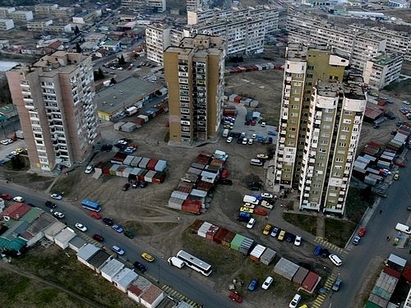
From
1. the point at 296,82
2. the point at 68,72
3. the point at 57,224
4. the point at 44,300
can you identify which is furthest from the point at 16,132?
the point at 296,82

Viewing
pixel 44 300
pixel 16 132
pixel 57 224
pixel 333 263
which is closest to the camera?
pixel 44 300

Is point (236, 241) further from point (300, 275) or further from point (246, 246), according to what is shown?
point (300, 275)

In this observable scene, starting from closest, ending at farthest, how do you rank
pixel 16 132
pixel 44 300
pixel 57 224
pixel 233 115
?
pixel 44 300
pixel 57 224
pixel 16 132
pixel 233 115

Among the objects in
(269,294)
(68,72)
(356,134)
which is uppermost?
(68,72)

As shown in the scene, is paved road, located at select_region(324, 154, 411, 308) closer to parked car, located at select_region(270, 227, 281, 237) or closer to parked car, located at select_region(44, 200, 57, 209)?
parked car, located at select_region(270, 227, 281, 237)

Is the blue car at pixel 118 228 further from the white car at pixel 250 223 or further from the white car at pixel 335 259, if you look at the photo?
the white car at pixel 335 259

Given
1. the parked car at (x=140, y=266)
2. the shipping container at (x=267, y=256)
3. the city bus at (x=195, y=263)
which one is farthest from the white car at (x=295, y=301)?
the parked car at (x=140, y=266)

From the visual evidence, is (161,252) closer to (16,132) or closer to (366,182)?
(366,182)
